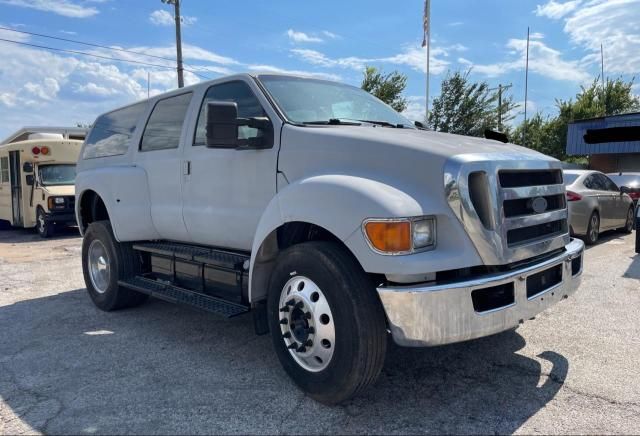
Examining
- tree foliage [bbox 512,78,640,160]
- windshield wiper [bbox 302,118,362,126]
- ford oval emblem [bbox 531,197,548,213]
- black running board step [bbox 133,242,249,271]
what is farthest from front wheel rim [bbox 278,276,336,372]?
tree foliage [bbox 512,78,640,160]

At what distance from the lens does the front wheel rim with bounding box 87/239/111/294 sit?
5.75m

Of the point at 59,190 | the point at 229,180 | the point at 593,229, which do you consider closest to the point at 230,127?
the point at 229,180

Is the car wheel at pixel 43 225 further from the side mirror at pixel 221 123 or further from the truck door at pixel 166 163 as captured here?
the side mirror at pixel 221 123

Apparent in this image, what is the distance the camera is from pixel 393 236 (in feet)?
9.16

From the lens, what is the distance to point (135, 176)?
16.9 ft

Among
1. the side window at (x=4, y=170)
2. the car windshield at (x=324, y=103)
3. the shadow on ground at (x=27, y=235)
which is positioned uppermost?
the car windshield at (x=324, y=103)

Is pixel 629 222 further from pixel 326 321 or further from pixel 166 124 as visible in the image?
A: pixel 326 321

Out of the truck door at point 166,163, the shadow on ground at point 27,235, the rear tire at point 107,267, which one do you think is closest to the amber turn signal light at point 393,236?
the truck door at point 166,163

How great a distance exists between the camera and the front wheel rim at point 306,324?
10.2 feet

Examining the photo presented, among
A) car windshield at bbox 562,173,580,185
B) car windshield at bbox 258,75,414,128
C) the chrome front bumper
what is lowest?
the chrome front bumper

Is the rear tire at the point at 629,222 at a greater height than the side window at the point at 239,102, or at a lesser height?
lesser

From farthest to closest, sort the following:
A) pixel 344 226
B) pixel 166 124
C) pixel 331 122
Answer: pixel 166 124 → pixel 331 122 → pixel 344 226

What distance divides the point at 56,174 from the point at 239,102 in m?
11.8

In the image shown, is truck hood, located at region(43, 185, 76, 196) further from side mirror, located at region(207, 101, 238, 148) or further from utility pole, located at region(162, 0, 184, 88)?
side mirror, located at region(207, 101, 238, 148)
